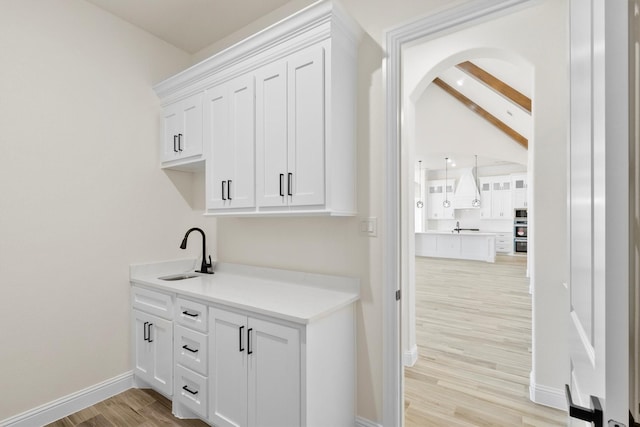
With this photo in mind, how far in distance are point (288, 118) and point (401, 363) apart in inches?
63.7

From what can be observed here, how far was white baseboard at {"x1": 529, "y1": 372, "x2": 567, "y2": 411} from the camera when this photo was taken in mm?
2113

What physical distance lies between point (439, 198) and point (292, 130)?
11.3 m

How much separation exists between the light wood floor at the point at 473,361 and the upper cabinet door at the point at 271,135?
1.78m

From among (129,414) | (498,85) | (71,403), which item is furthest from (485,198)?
(71,403)

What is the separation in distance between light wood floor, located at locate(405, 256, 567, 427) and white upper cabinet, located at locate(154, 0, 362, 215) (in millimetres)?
1586

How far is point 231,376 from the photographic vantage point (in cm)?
173

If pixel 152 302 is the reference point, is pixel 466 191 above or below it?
above

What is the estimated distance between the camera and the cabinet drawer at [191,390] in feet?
6.14

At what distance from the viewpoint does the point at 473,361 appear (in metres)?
2.86

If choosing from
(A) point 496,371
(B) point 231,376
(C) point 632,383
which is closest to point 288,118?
(B) point 231,376

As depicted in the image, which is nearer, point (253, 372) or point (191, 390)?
point (253, 372)

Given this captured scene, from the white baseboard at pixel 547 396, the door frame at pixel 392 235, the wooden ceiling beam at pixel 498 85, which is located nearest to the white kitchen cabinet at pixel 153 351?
the door frame at pixel 392 235

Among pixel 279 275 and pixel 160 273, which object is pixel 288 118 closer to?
pixel 279 275

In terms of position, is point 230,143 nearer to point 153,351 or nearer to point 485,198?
point 153,351
